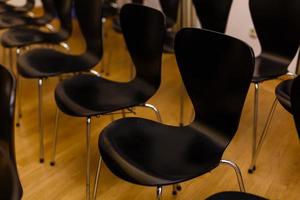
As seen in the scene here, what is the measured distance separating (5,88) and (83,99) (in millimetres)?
722

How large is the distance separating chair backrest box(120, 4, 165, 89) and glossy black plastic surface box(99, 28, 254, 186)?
0.70 ft

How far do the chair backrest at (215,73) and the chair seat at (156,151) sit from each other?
0.30 ft

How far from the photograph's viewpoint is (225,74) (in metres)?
1.43

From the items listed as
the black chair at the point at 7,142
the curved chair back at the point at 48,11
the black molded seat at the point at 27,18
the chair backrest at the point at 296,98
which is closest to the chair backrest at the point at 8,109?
the black chair at the point at 7,142

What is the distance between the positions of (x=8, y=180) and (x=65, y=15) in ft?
5.88

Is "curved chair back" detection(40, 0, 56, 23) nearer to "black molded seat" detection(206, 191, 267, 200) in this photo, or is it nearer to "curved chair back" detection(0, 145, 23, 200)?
"curved chair back" detection(0, 145, 23, 200)

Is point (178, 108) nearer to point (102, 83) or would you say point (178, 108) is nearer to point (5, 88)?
point (102, 83)

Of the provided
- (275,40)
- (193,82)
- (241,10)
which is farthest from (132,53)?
(241,10)

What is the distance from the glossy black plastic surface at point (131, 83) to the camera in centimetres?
176

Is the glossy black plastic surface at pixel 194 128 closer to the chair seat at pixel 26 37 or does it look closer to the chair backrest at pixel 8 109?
the chair backrest at pixel 8 109

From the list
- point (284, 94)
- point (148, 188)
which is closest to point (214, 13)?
point (284, 94)

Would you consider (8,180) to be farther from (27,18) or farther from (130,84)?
(27,18)

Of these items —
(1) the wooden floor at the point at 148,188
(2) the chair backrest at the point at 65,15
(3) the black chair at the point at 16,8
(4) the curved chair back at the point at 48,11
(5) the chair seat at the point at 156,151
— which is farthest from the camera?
(3) the black chair at the point at 16,8

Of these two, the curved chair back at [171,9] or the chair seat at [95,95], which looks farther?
the curved chair back at [171,9]
